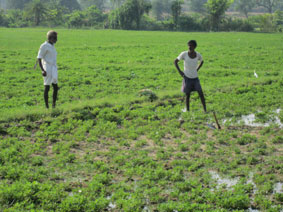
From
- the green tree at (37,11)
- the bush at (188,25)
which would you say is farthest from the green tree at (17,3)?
the bush at (188,25)

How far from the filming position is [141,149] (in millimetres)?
7934

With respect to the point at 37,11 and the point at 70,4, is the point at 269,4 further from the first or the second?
the point at 37,11

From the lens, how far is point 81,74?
1739cm

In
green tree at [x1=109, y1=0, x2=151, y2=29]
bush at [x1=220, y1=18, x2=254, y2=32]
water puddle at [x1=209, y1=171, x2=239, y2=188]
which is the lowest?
water puddle at [x1=209, y1=171, x2=239, y2=188]

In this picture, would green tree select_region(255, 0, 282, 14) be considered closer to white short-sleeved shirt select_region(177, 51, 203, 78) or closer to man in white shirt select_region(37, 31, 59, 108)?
white short-sleeved shirt select_region(177, 51, 203, 78)

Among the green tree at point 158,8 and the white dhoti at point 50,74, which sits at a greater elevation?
the green tree at point 158,8

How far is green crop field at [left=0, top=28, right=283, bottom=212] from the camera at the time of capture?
5.62 metres

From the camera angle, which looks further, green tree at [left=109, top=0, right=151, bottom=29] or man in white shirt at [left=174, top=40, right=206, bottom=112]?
green tree at [left=109, top=0, right=151, bottom=29]

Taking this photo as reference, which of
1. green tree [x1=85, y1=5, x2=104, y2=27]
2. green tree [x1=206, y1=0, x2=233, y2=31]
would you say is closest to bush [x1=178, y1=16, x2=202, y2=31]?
green tree [x1=206, y1=0, x2=233, y2=31]

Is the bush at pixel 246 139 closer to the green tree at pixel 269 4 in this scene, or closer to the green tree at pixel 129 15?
the green tree at pixel 129 15

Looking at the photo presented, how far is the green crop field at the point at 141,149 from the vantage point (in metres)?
5.62

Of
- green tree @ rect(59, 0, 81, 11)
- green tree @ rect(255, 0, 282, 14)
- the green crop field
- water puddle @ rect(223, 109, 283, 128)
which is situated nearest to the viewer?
the green crop field

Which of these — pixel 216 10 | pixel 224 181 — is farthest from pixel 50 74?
pixel 216 10

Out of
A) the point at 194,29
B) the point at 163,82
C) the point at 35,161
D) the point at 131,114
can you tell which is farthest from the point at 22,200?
the point at 194,29
